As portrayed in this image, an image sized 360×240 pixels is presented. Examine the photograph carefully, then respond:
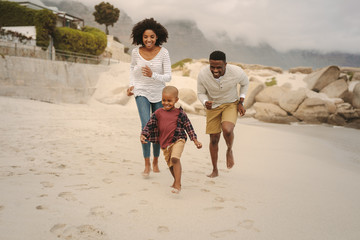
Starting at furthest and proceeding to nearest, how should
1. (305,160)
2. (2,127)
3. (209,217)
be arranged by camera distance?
(2,127)
(305,160)
(209,217)

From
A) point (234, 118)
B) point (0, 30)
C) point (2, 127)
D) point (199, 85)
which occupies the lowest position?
point (2, 127)

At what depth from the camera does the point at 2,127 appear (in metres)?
6.98

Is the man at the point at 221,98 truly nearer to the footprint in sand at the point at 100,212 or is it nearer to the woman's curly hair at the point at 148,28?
the woman's curly hair at the point at 148,28

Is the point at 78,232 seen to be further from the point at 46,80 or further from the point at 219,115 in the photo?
the point at 46,80

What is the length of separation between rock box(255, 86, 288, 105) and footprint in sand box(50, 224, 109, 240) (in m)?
19.1

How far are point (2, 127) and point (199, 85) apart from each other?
5.72 metres

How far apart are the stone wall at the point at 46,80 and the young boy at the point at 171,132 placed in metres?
14.4

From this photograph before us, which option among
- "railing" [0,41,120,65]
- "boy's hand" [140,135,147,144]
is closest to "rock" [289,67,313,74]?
"railing" [0,41,120,65]

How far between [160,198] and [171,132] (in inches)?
28.9

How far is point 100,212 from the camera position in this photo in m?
2.46

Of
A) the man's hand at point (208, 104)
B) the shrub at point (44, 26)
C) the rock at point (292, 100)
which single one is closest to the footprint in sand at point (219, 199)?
the man's hand at point (208, 104)

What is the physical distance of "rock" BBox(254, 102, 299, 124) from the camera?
16438 mm

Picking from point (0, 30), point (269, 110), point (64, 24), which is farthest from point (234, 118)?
point (64, 24)

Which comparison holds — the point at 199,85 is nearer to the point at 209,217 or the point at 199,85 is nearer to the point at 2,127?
the point at 209,217
